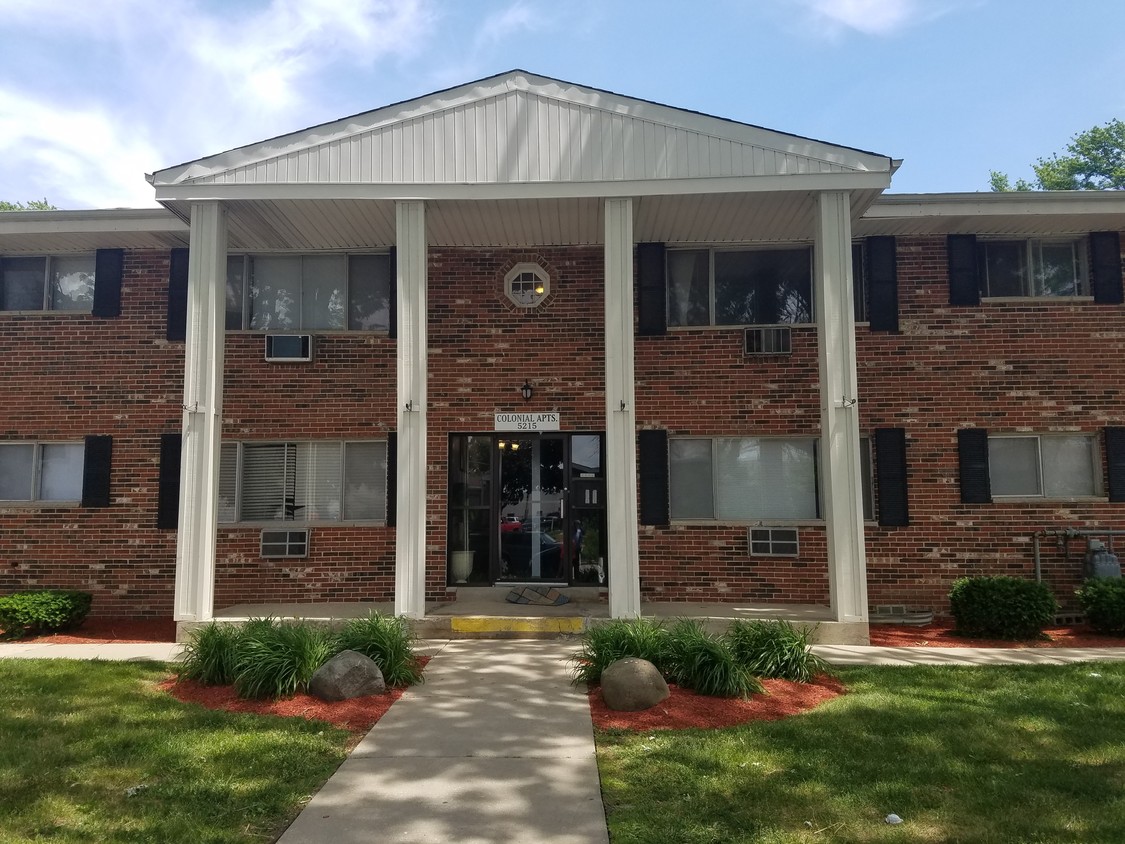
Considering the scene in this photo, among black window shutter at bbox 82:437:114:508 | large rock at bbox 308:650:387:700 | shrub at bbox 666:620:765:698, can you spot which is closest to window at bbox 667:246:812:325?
shrub at bbox 666:620:765:698

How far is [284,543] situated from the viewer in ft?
34.3

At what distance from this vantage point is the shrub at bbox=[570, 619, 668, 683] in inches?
260

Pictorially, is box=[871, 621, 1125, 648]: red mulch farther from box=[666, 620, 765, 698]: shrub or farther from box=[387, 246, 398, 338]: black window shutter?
box=[387, 246, 398, 338]: black window shutter

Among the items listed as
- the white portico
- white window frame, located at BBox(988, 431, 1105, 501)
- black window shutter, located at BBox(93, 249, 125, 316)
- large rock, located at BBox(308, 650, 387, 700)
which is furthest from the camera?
black window shutter, located at BBox(93, 249, 125, 316)

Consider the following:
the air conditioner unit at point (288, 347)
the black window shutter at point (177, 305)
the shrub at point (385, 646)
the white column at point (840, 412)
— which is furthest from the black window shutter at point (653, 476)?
the black window shutter at point (177, 305)

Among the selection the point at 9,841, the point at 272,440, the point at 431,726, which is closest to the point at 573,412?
the point at 272,440

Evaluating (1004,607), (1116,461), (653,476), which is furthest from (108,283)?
(1116,461)

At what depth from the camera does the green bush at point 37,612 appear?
29.5 ft

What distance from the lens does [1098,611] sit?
8.85m

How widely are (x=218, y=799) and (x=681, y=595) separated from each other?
23.1 ft

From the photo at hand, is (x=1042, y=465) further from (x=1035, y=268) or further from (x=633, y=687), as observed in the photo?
(x=633, y=687)

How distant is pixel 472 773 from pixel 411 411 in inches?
186

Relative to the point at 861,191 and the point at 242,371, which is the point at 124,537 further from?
the point at 861,191

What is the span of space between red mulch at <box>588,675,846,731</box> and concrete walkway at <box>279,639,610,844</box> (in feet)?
0.67
